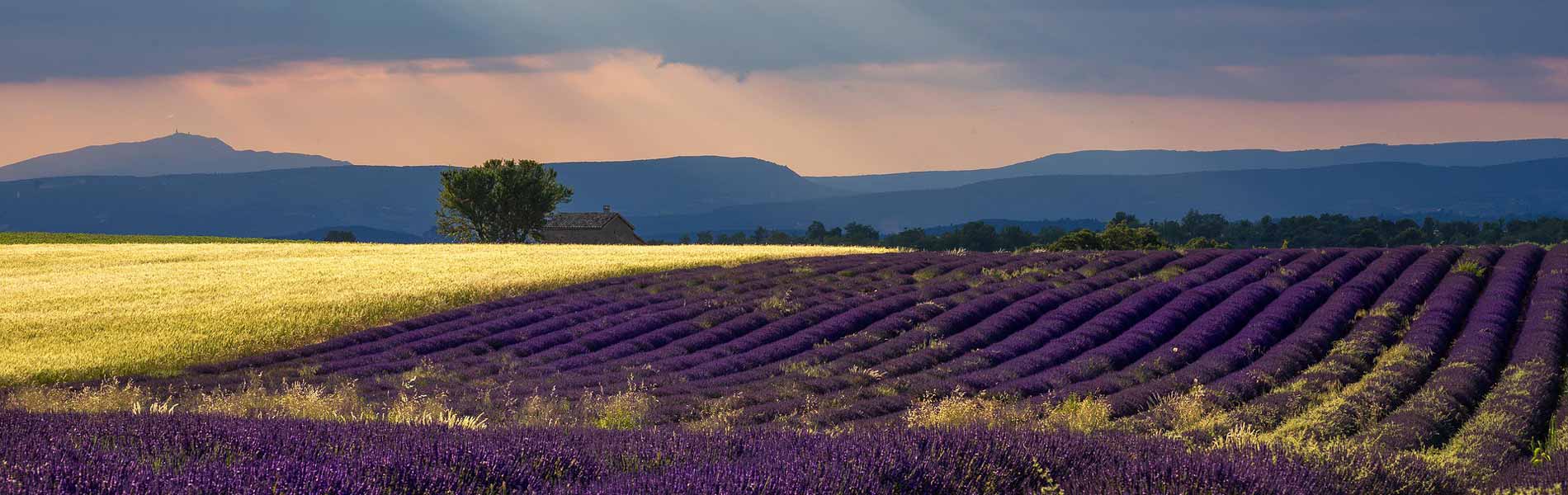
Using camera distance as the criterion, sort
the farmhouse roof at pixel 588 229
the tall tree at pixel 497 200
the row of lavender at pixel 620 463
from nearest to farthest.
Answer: the row of lavender at pixel 620 463
the tall tree at pixel 497 200
the farmhouse roof at pixel 588 229

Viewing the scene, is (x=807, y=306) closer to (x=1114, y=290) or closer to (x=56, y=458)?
(x=1114, y=290)

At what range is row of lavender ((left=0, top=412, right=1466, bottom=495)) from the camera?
4.26 meters

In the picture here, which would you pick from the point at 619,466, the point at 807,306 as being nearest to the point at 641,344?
the point at 807,306

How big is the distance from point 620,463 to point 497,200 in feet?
254

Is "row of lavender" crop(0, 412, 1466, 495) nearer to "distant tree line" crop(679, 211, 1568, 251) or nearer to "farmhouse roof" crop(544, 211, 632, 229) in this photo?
"distant tree line" crop(679, 211, 1568, 251)

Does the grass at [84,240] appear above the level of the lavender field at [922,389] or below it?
above

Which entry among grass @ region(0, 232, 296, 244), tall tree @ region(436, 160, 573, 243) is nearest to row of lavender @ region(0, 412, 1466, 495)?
grass @ region(0, 232, 296, 244)

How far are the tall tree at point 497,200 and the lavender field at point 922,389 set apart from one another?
5242 cm

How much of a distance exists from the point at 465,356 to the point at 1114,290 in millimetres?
12593

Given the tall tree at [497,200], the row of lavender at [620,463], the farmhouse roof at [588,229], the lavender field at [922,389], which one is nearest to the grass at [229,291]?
the lavender field at [922,389]

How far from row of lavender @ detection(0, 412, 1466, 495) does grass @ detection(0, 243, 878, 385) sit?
12.7m

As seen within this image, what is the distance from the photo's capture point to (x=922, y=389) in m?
13.0

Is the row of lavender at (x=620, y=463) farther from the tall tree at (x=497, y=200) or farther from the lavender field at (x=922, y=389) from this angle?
the tall tree at (x=497, y=200)

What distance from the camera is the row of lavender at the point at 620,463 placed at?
14.0 feet
